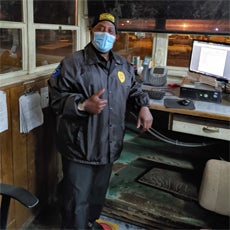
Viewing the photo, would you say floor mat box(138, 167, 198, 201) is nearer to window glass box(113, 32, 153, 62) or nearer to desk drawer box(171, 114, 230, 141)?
desk drawer box(171, 114, 230, 141)

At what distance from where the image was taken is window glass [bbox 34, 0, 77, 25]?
6.77 feet

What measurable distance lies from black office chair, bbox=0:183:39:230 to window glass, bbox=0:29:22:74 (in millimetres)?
816

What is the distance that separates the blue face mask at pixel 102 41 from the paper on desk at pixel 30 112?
55 cm

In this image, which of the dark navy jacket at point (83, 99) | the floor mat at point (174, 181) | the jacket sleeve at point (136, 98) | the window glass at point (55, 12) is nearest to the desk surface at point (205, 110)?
the jacket sleeve at point (136, 98)

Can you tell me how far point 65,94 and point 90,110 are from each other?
0.54 ft

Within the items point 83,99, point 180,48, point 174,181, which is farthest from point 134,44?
point 83,99

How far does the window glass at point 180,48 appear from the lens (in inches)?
100

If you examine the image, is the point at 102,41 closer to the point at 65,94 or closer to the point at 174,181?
the point at 65,94

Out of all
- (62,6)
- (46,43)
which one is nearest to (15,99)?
(46,43)

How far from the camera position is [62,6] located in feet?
7.87

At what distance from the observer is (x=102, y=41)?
156 centimetres

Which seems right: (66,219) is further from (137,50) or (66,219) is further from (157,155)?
(137,50)

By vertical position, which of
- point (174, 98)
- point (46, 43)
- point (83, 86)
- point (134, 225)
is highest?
point (46, 43)

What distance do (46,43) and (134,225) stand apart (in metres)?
1.50
